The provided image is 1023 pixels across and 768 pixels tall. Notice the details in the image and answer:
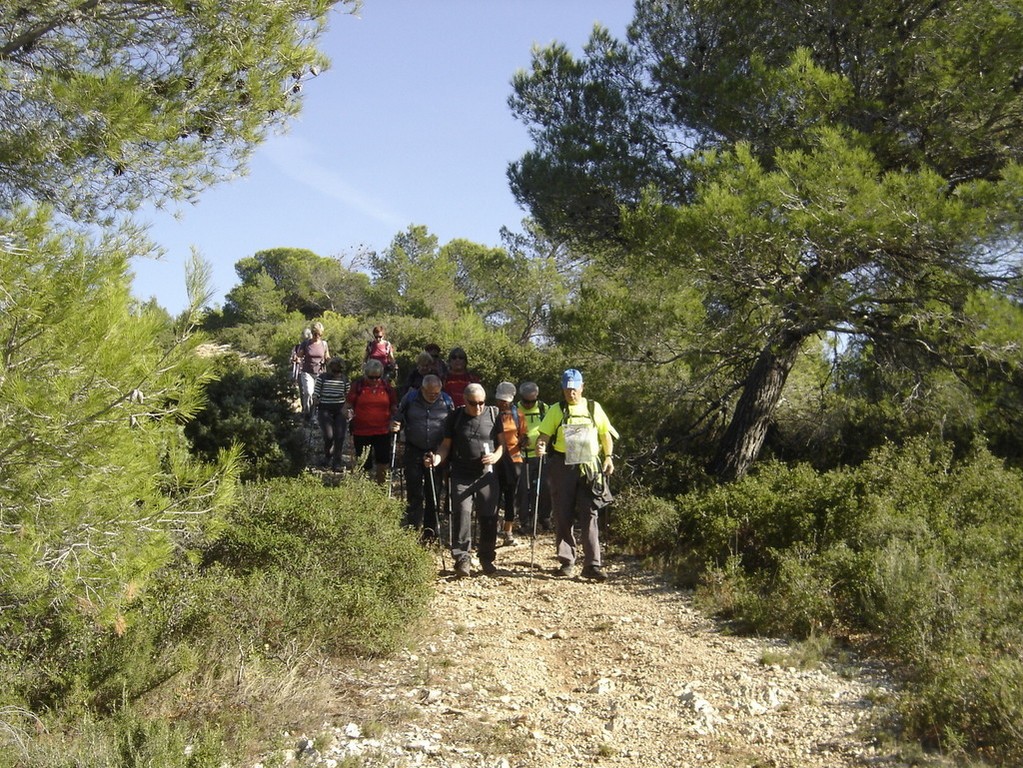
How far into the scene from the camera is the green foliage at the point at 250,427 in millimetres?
11555

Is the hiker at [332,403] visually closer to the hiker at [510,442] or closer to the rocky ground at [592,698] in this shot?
the hiker at [510,442]

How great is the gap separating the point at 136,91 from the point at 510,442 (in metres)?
4.76

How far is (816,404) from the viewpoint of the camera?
11648 mm

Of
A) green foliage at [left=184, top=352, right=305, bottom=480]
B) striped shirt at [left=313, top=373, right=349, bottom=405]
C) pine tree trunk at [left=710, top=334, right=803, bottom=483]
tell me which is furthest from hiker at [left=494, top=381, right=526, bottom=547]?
green foliage at [left=184, top=352, right=305, bottom=480]

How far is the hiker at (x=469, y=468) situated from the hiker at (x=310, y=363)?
18.3ft

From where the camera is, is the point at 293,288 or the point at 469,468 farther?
the point at 293,288

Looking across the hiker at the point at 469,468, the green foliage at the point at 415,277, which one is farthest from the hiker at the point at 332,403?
the green foliage at the point at 415,277

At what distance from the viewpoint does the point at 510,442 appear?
9.12 metres

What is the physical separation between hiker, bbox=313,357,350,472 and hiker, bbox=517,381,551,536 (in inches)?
99.4

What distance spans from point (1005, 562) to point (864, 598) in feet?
3.65

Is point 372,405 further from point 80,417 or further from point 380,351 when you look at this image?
point 80,417

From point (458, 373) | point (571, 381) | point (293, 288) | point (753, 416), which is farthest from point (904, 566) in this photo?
point (293, 288)

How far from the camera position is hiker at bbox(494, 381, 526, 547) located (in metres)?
8.98

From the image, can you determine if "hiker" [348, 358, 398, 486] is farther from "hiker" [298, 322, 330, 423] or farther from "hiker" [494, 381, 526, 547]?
"hiker" [298, 322, 330, 423]
